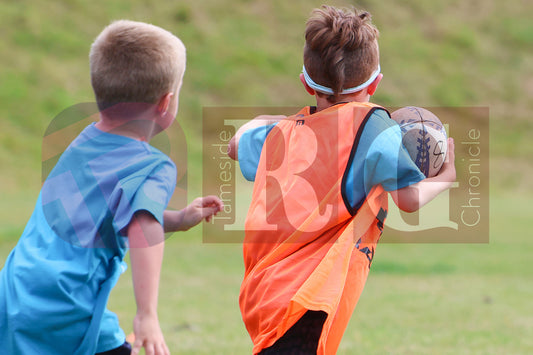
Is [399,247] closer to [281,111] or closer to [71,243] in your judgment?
[281,111]

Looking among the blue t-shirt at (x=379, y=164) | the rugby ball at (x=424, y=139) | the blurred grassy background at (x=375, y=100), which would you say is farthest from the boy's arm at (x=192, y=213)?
the blurred grassy background at (x=375, y=100)

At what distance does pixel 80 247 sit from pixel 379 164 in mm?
1045

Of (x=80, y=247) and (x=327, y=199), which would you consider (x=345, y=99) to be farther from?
(x=80, y=247)

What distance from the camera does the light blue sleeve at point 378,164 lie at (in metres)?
2.41

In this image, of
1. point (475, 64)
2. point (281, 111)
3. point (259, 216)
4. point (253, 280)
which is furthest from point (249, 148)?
point (475, 64)

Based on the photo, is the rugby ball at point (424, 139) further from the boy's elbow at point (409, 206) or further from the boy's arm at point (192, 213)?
the boy's arm at point (192, 213)

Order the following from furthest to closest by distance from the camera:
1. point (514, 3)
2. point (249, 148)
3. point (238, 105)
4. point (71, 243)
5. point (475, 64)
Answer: point (514, 3), point (475, 64), point (238, 105), point (249, 148), point (71, 243)

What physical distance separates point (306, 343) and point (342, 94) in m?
0.92

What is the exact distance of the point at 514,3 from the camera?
28.6 meters

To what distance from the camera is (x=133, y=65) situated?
7.71 feet

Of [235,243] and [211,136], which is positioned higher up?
[211,136]

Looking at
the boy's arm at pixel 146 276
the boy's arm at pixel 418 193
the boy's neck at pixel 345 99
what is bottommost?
the boy's arm at pixel 146 276

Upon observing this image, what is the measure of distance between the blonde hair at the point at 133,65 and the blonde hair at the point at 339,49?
0.52 metres

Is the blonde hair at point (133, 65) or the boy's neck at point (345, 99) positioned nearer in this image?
the blonde hair at point (133, 65)
